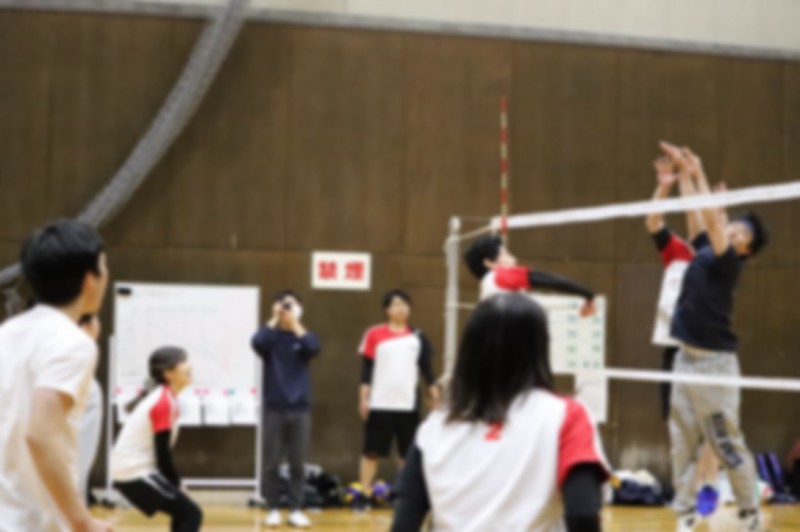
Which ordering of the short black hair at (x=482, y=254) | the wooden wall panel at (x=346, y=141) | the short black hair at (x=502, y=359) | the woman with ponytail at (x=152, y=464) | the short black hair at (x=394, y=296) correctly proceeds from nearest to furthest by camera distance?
the short black hair at (x=502, y=359) < the short black hair at (x=482, y=254) < the woman with ponytail at (x=152, y=464) < the short black hair at (x=394, y=296) < the wooden wall panel at (x=346, y=141)

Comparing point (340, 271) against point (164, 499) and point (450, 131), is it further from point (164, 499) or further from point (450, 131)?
point (164, 499)

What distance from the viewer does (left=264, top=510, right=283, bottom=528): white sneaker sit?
9.84m

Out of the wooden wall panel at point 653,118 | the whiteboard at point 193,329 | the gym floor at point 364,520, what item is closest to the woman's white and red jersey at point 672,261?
the gym floor at point 364,520

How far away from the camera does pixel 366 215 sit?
39.6 feet

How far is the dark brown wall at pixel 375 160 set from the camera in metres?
11.5

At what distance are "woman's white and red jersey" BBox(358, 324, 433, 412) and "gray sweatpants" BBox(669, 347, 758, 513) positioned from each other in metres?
3.80

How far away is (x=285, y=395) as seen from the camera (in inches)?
→ 408

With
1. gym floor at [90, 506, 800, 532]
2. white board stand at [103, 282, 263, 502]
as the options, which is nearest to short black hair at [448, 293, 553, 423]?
gym floor at [90, 506, 800, 532]

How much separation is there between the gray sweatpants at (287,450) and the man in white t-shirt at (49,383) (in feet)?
22.9

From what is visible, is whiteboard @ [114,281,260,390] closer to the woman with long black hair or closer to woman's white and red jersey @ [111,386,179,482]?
woman's white and red jersey @ [111,386,179,482]

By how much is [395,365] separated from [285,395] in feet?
3.68

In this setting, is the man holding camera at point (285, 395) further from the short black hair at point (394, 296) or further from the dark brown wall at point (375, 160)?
the dark brown wall at point (375, 160)

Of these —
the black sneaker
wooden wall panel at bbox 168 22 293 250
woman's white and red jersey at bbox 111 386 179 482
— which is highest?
wooden wall panel at bbox 168 22 293 250

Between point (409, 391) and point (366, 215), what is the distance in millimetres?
1747
